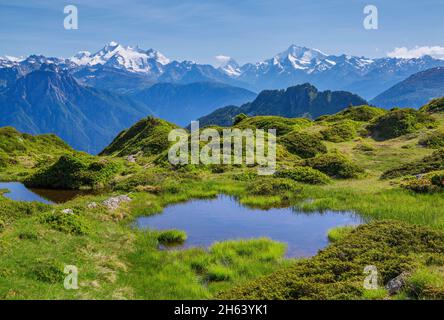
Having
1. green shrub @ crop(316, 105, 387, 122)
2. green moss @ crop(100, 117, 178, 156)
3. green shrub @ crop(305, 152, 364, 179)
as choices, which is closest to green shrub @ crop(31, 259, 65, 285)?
green shrub @ crop(305, 152, 364, 179)

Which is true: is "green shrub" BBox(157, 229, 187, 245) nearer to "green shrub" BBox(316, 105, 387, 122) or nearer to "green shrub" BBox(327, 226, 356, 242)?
"green shrub" BBox(327, 226, 356, 242)

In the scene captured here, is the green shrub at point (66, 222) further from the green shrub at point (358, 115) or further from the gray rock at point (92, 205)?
the green shrub at point (358, 115)

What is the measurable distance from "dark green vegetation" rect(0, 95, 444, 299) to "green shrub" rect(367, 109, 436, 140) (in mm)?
24492

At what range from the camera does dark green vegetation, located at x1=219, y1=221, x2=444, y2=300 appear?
651 inches

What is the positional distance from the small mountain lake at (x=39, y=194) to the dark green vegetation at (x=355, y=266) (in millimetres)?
24213

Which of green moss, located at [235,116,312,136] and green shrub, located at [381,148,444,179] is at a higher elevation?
green moss, located at [235,116,312,136]

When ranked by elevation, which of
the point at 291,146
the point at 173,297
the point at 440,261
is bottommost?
the point at 173,297

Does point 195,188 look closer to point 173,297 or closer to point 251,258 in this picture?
point 251,258

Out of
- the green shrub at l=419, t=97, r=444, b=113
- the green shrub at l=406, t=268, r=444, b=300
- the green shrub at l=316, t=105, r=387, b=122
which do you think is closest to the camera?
the green shrub at l=406, t=268, r=444, b=300

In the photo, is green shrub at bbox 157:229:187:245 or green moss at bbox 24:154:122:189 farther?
green moss at bbox 24:154:122:189

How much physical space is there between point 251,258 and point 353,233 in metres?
5.87

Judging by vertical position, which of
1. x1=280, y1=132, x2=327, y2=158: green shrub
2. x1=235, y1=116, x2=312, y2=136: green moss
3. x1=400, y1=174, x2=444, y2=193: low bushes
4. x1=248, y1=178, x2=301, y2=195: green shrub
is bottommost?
x1=248, y1=178, x2=301, y2=195: green shrub

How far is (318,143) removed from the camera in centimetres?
6191

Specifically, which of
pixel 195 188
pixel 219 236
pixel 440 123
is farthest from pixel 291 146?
pixel 219 236
